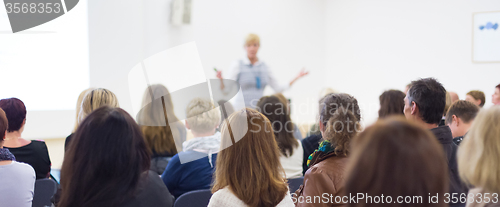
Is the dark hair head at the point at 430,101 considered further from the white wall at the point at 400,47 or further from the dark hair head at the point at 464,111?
the white wall at the point at 400,47

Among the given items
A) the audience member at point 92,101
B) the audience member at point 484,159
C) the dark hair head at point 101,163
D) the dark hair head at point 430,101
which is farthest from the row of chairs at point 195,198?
the dark hair head at point 430,101

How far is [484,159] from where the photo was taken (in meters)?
1.13

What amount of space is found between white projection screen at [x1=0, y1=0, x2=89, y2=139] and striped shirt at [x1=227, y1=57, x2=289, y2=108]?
5.59 ft

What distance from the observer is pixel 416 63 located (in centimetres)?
576

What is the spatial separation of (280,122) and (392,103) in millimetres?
785

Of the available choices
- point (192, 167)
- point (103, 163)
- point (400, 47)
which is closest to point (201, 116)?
point (192, 167)

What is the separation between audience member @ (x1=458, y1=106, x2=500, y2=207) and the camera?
3.67 feet

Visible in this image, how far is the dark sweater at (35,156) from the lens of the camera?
2.20 m

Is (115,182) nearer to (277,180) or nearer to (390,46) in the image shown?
(277,180)

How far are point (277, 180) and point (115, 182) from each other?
0.59 meters

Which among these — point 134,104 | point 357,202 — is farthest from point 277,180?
point 134,104

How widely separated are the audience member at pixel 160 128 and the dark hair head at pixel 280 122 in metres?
0.63

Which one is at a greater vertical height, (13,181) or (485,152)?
(485,152)

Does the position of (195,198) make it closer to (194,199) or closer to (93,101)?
(194,199)
